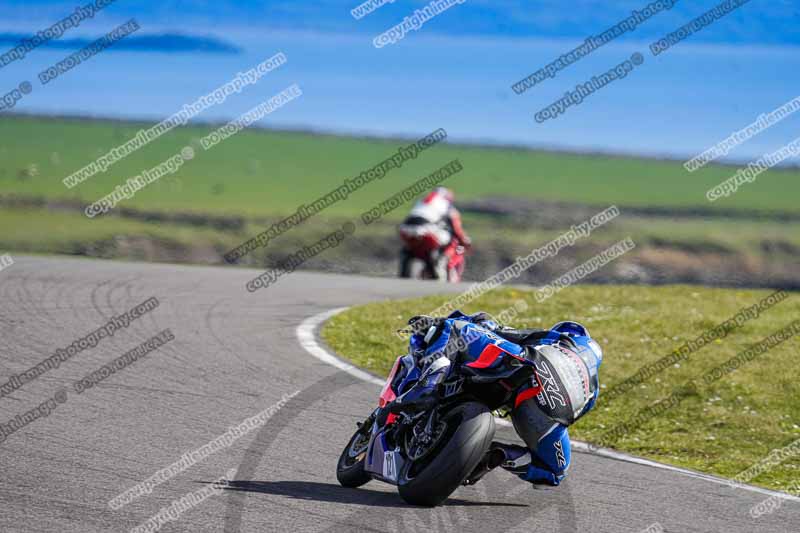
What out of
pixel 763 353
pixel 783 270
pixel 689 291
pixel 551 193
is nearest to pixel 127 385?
pixel 763 353

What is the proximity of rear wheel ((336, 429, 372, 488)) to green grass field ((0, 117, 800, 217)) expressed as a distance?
146ft

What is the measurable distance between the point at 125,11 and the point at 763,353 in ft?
101

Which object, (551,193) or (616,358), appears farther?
(551,193)

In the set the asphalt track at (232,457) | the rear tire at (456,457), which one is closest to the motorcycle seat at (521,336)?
the rear tire at (456,457)

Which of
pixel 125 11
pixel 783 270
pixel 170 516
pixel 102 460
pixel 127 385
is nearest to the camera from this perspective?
pixel 170 516

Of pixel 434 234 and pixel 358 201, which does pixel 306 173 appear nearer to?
pixel 358 201

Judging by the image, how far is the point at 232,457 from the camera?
8508mm

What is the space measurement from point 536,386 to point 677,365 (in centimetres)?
577

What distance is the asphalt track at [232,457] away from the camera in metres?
7.21

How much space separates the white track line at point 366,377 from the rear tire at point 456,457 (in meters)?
2.45

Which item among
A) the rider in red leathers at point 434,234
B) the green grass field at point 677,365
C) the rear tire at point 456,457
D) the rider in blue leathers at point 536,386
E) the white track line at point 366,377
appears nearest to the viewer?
the rear tire at point 456,457

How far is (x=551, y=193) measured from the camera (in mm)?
66250

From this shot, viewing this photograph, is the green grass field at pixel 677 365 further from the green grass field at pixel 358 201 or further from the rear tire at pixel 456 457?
the green grass field at pixel 358 201

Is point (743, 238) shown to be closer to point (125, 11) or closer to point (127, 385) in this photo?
point (125, 11)
